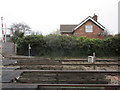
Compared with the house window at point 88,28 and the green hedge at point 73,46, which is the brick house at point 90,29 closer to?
the house window at point 88,28

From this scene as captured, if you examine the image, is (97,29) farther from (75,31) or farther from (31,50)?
(31,50)

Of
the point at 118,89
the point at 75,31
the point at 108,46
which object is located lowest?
the point at 118,89

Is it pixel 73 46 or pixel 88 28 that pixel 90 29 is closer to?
pixel 88 28

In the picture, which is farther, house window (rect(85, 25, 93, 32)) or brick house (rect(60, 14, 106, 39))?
house window (rect(85, 25, 93, 32))

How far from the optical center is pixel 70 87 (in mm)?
4562

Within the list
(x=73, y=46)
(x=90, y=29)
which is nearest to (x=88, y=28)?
(x=90, y=29)

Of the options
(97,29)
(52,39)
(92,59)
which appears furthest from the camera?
(97,29)

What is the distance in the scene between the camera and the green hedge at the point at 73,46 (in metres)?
18.8

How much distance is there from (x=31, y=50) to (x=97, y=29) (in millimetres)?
16624

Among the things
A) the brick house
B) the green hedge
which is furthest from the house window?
the green hedge

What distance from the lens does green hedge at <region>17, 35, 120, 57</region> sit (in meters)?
18.8

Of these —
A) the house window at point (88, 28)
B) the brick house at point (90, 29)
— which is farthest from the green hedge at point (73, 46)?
the house window at point (88, 28)

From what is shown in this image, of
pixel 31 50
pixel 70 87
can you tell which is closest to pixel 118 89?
pixel 70 87

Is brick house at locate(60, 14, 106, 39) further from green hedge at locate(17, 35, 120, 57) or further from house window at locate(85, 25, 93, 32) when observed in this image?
green hedge at locate(17, 35, 120, 57)
